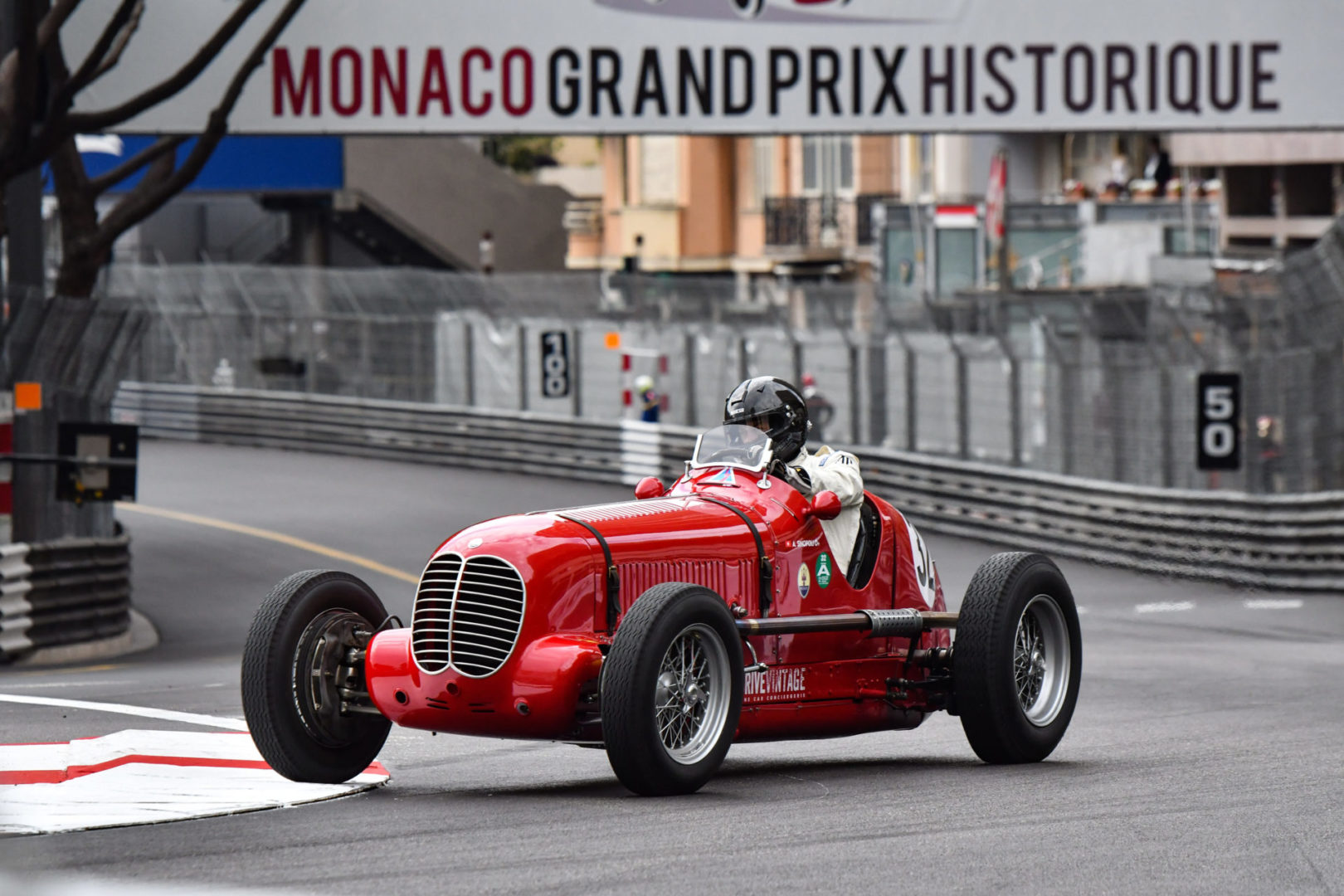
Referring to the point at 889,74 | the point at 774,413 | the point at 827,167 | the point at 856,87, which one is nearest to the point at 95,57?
the point at 856,87

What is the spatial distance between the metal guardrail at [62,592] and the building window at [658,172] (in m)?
39.0

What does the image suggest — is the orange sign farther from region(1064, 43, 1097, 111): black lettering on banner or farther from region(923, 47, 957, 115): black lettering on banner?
region(1064, 43, 1097, 111): black lettering on banner

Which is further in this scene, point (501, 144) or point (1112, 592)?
point (501, 144)

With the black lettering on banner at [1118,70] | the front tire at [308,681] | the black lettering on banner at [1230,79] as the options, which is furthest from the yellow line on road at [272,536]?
the front tire at [308,681]

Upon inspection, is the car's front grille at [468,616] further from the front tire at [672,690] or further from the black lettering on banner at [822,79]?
the black lettering on banner at [822,79]

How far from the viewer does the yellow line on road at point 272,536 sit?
927 inches

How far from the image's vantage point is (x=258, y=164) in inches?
1882

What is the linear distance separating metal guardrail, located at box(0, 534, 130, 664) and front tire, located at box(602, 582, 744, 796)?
10.4 m

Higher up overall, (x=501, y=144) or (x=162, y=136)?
(x=501, y=144)

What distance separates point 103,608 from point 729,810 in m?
11.5

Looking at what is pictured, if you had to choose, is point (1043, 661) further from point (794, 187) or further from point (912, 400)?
point (794, 187)

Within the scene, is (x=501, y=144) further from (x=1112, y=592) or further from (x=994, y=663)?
(x=994, y=663)

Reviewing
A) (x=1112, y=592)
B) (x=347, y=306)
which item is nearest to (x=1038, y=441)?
(x=1112, y=592)

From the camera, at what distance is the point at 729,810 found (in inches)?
312
